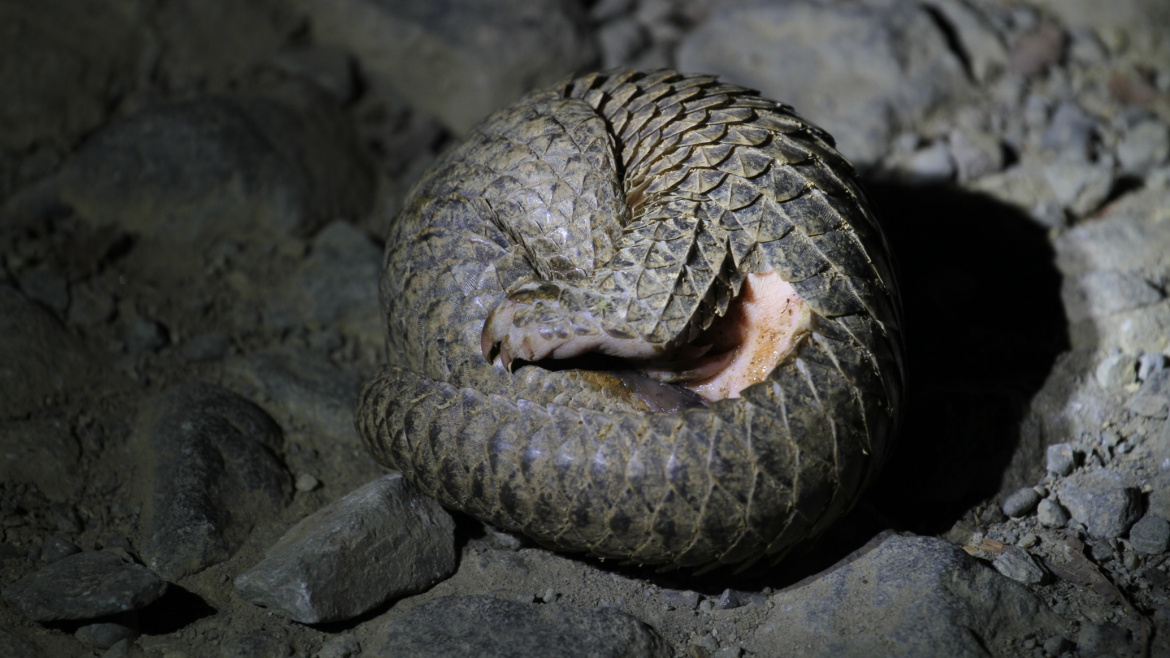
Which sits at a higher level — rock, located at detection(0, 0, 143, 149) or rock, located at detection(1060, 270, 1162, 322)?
rock, located at detection(0, 0, 143, 149)

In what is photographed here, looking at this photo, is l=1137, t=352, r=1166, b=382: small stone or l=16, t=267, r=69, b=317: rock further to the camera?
l=16, t=267, r=69, b=317: rock

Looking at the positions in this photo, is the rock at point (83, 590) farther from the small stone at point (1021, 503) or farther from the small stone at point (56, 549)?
the small stone at point (1021, 503)

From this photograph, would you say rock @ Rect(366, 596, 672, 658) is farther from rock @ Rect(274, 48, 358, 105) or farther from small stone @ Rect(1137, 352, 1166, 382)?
rock @ Rect(274, 48, 358, 105)

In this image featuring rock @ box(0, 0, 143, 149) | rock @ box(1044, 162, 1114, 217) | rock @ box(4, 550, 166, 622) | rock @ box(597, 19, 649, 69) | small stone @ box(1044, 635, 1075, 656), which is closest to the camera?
small stone @ box(1044, 635, 1075, 656)

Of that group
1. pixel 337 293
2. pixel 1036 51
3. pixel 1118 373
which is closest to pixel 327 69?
pixel 337 293

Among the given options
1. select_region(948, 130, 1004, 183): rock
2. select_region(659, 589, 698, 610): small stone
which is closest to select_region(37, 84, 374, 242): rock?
select_region(659, 589, 698, 610): small stone

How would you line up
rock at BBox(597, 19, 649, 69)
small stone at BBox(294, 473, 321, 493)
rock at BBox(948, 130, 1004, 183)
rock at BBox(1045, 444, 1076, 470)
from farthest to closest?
rock at BBox(597, 19, 649, 69) < rock at BBox(948, 130, 1004, 183) < small stone at BBox(294, 473, 321, 493) < rock at BBox(1045, 444, 1076, 470)

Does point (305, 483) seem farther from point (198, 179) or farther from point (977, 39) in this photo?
point (977, 39)
